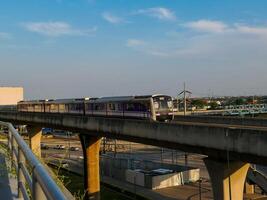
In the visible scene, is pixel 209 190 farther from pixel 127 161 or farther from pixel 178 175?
pixel 127 161

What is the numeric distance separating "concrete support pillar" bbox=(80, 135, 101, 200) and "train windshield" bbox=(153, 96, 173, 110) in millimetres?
8140

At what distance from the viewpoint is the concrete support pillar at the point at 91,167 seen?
40.7 meters

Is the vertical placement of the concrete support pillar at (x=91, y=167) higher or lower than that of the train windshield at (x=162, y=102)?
lower

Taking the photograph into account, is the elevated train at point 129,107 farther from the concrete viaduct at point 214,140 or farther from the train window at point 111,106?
the concrete viaduct at point 214,140

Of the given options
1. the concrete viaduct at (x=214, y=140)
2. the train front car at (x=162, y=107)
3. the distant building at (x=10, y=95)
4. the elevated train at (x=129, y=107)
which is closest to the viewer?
the concrete viaduct at (x=214, y=140)

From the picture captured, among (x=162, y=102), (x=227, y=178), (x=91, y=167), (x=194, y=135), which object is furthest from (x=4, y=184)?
(x=91, y=167)

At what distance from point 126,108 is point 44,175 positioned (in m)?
35.3

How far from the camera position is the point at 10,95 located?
391ft

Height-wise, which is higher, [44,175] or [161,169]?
[44,175]

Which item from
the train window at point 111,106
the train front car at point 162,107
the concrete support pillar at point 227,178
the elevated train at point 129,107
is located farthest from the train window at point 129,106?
the concrete support pillar at point 227,178

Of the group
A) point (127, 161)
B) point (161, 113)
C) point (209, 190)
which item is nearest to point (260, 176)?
point (209, 190)

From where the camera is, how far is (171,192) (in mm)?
51188

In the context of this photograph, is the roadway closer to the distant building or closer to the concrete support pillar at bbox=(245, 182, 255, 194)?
the concrete support pillar at bbox=(245, 182, 255, 194)

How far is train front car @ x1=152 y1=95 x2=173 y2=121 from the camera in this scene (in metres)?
37.2
